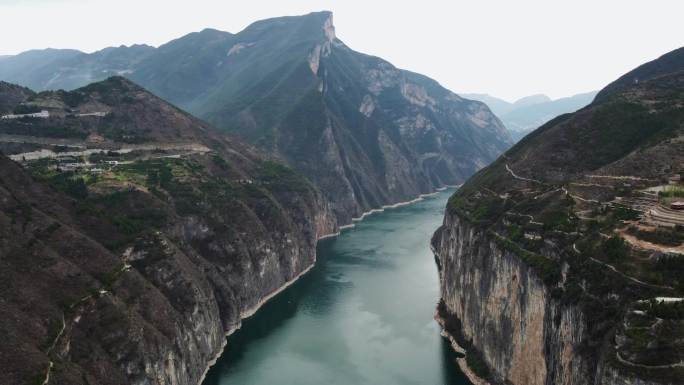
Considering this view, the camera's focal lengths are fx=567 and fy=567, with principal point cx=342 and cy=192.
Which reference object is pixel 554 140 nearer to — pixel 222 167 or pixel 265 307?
pixel 265 307

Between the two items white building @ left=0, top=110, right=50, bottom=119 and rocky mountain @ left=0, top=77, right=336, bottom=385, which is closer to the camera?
rocky mountain @ left=0, top=77, right=336, bottom=385

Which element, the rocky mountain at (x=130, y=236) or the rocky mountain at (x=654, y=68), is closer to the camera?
the rocky mountain at (x=130, y=236)

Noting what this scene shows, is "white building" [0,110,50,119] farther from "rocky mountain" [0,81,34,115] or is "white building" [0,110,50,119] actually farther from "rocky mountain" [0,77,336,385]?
"rocky mountain" [0,81,34,115]

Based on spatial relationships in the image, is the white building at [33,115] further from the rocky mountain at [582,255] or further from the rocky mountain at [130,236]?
the rocky mountain at [582,255]

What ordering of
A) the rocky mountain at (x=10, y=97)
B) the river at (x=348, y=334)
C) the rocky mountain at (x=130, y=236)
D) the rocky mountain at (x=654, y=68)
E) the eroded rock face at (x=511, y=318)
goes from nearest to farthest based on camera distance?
the eroded rock face at (x=511, y=318)
the rocky mountain at (x=130, y=236)
the river at (x=348, y=334)
the rocky mountain at (x=10, y=97)
the rocky mountain at (x=654, y=68)

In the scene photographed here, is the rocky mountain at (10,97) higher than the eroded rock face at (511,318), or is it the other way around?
the rocky mountain at (10,97)

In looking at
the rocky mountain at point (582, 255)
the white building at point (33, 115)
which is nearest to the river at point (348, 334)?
the rocky mountain at point (582, 255)

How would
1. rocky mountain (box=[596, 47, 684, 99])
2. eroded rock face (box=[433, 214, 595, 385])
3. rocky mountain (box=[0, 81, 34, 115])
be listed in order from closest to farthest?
eroded rock face (box=[433, 214, 595, 385]) < rocky mountain (box=[0, 81, 34, 115]) < rocky mountain (box=[596, 47, 684, 99])

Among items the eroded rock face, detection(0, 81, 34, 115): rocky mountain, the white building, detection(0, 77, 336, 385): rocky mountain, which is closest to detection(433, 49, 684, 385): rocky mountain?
the eroded rock face
